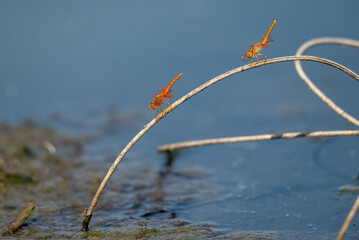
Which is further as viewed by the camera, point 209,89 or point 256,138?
point 209,89

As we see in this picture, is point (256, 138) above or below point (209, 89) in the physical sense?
below

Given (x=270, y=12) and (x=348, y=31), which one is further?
(x=270, y=12)

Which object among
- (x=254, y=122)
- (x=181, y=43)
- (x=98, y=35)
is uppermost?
(x=98, y=35)

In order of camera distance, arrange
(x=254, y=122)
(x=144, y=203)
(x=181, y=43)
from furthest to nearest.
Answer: (x=181, y=43), (x=254, y=122), (x=144, y=203)

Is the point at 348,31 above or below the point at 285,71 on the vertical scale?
above

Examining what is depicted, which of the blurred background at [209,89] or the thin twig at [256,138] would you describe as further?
the blurred background at [209,89]

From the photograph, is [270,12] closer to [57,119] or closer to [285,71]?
[285,71]

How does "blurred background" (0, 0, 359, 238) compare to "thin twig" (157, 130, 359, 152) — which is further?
"blurred background" (0, 0, 359, 238)

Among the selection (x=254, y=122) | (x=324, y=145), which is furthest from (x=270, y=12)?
(x=324, y=145)
